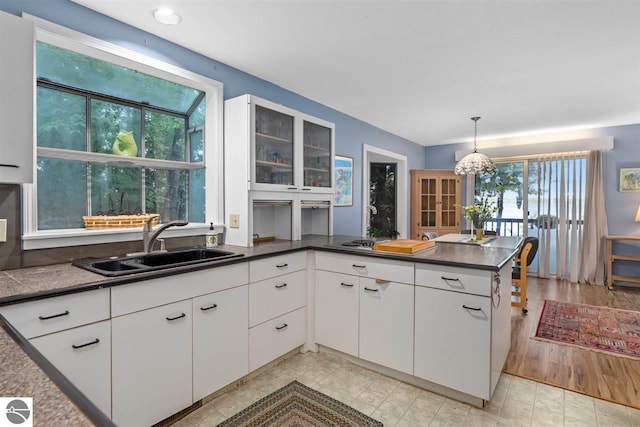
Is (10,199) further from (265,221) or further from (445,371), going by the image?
(445,371)

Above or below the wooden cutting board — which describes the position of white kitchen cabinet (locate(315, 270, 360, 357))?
below

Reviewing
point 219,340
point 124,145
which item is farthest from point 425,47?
point 219,340

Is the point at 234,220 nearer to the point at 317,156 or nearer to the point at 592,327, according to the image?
the point at 317,156

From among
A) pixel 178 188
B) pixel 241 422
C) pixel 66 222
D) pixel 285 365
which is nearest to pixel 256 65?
pixel 178 188

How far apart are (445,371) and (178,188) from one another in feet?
7.97

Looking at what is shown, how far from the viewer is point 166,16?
2100 millimetres

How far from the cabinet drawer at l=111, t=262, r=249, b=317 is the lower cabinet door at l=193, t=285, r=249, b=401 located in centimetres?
6

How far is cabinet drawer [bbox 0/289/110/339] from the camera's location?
128 cm

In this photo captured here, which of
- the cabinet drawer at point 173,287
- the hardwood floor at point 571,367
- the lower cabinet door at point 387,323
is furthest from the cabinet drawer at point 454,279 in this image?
the cabinet drawer at point 173,287

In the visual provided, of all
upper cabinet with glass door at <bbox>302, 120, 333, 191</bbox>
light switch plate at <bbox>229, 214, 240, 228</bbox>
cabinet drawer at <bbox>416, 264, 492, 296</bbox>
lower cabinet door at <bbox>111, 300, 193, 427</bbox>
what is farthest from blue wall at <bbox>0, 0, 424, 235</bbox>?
cabinet drawer at <bbox>416, 264, 492, 296</bbox>

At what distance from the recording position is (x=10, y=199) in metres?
1.75

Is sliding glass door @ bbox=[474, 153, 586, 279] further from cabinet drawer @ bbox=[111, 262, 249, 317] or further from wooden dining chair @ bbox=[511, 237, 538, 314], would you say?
cabinet drawer @ bbox=[111, 262, 249, 317]

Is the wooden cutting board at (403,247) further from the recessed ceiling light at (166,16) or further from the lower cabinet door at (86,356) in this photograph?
the recessed ceiling light at (166,16)

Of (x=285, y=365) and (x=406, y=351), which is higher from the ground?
(x=406, y=351)
